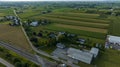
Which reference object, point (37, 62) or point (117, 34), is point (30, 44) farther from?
point (117, 34)

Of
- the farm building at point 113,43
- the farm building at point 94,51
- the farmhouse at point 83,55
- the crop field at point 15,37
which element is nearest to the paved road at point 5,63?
the crop field at point 15,37

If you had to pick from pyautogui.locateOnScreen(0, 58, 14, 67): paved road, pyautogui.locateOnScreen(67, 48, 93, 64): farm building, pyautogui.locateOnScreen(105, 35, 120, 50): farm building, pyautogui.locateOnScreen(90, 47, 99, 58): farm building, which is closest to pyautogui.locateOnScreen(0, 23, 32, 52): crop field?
pyautogui.locateOnScreen(0, 58, 14, 67): paved road

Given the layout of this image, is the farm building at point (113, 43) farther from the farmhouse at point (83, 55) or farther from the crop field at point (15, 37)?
the crop field at point (15, 37)

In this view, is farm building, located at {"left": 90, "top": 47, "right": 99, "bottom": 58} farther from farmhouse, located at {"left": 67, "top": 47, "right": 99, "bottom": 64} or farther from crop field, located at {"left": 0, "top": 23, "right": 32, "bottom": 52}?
crop field, located at {"left": 0, "top": 23, "right": 32, "bottom": 52}

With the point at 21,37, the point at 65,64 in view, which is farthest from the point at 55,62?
the point at 21,37

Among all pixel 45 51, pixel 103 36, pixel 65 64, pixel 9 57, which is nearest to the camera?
pixel 65 64

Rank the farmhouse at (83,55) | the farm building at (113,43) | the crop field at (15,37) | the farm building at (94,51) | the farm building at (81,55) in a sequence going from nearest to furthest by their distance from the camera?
the farm building at (81,55) < the farmhouse at (83,55) < the farm building at (94,51) < the farm building at (113,43) < the crop field at (15,37)
